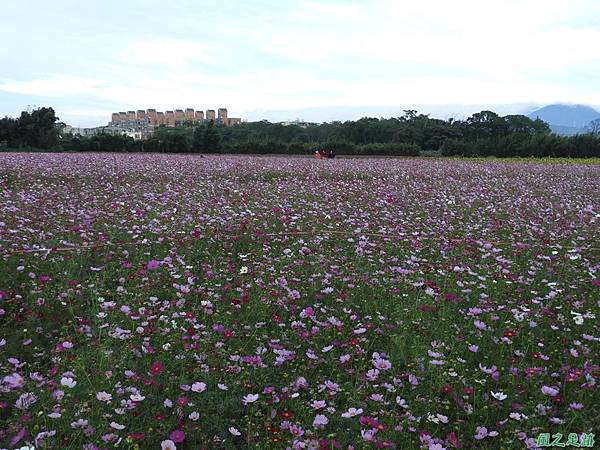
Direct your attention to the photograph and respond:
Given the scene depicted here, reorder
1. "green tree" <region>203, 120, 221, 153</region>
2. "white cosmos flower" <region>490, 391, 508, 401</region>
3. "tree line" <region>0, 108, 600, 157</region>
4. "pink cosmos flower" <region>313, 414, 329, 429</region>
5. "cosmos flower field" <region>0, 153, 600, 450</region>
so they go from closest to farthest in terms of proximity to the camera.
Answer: "pink cosmos flower" <region>313, 414, 329, 429</region>
"cosmos flower field" <region>0, 153, 600, 450</region>
"white cosmos flower" <region>490, 391, 508, 401</region>
"tree line" <region>0, 108, 600, 157</region>
"green tree" <region>203, 120, 221, 153</region>

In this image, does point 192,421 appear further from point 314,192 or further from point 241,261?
point 314,192

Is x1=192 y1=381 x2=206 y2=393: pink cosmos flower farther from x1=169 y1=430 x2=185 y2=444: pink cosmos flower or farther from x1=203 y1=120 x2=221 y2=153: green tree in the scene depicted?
x1=203 y1=120 x2=221 y2=153: green tree

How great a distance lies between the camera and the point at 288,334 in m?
3.09

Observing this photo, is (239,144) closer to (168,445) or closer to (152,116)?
(168,445)

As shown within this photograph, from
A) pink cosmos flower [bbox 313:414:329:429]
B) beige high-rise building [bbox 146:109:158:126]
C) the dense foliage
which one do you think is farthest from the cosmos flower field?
beige high-rise building [bbox 146:109:158:126]

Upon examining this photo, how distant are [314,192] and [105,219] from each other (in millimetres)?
4638

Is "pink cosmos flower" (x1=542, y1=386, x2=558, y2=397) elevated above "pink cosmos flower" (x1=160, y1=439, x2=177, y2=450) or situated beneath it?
elevated above

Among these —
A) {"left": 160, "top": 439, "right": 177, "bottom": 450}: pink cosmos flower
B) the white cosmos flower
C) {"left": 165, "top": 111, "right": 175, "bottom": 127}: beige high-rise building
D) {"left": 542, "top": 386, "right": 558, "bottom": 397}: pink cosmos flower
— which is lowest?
{"left": 160, "top": 439, "right": 177, "bottom": 450}: pink cosmos flower

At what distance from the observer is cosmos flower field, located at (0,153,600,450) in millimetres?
2188

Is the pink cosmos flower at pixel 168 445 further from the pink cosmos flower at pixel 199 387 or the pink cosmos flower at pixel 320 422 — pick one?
the pink cosmos flower at pixel 320 422

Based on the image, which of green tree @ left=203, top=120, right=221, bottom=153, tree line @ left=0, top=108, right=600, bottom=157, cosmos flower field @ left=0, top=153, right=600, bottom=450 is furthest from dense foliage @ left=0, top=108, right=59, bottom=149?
cosmos flower field @ left=0, top=153, right=600, bottom=450

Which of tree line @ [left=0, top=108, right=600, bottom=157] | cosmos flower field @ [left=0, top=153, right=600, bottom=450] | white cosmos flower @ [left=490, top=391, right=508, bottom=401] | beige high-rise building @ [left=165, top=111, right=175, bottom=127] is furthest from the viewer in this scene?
beige high-rise building @ [left=165, top=111, right=175, bottom=127]

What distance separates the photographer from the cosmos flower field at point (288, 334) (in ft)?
7.18

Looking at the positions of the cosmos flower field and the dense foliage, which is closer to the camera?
the cosmos flower field
